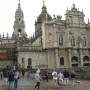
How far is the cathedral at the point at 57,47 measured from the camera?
2574 inches

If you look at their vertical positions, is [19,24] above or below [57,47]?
above

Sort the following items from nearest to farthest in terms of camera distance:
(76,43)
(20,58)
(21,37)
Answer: (20,58), (76,43), (21,37)

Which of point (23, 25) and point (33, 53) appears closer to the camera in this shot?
point (33, 53)

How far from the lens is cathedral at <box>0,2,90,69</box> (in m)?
65.4

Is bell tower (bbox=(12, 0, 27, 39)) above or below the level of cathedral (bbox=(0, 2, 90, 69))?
above

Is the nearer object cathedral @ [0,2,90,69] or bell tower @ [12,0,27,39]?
cathedral @ [0,2,90,69]

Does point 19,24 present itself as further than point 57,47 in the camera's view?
Yes

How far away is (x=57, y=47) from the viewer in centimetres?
6588

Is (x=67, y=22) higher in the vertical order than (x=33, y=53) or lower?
higher

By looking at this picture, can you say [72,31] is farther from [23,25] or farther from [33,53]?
[23,25]

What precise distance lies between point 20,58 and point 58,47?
8.78 meters

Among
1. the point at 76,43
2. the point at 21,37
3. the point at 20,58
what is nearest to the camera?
the point at 20,58

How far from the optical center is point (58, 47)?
66.2m

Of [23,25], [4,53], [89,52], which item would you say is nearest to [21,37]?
[23,25]
